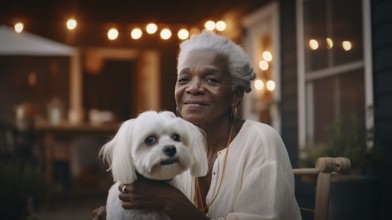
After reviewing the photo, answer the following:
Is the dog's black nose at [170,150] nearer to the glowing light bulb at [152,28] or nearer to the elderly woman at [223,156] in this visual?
the elderly woman at [223,156]

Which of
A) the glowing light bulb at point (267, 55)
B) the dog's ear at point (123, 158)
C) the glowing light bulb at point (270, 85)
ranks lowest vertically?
the dog's ear at point (123, 158)

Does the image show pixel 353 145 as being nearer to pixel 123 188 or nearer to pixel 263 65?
pixel 123 188

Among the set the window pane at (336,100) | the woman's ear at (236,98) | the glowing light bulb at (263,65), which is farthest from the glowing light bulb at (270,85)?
the woman's ear at (236,98)

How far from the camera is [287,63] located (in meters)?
6.79

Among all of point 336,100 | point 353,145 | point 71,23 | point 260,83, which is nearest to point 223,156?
point 353,145

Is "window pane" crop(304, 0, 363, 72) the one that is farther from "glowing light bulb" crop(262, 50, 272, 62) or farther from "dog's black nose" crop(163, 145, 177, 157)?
"dog's black nose" crop(163, 145, 177, 157)

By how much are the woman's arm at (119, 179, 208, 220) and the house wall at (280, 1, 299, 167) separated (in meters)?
4.62

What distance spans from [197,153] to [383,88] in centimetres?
279

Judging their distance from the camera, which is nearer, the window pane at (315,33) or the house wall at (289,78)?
the window pane at (315,33)

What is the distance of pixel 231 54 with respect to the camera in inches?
97.0

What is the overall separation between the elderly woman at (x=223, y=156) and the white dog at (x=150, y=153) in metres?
0.05

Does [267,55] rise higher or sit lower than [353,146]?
higher

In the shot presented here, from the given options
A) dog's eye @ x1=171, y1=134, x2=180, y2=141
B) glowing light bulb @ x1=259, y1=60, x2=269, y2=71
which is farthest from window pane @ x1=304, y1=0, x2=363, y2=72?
dog's eye @ x1=171, y1=134, x2=180, y2=141

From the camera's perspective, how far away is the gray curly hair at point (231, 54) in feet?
8.09
